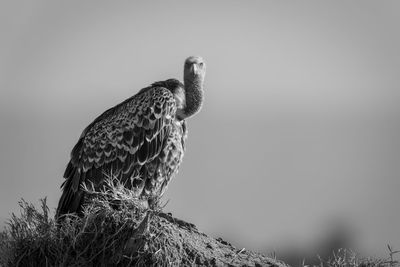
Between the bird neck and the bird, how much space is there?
0.23 metres

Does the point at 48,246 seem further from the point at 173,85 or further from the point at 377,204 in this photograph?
the point at 377,204

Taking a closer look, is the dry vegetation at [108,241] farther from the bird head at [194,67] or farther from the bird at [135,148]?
the bird head at [194,67]

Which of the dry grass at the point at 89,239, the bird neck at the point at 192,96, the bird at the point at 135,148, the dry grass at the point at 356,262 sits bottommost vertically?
the dry grass at the point at 89,239

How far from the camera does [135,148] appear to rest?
56.5ft

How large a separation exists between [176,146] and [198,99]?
0.92 meters

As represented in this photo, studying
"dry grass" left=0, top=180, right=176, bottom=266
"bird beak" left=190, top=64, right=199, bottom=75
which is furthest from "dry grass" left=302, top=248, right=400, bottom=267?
"bird beak" left=190, top=64, right=199, bottom=75

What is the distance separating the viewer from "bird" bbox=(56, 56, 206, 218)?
17094 mm

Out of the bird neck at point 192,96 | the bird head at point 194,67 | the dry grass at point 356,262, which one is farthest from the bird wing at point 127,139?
the dry grass at point 356,262

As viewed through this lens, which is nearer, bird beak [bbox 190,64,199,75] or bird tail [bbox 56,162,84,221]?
bird tail [bbox 56,162,84,221]

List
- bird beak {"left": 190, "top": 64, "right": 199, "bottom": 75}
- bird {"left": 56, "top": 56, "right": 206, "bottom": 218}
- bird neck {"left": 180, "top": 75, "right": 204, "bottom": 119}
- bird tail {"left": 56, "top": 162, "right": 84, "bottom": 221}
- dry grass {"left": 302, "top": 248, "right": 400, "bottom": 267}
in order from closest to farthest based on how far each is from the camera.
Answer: dry grass {"left": 302, "top": 248, "right": 400, "bottom": 267} < bird tail {"left": 56, "top": 162, "right": 84, "bottom": 221} < bird {"left": 56, "top": 56, "right": 206, "bottom": 218} < bird neck {"left": 180, "top": 75, "right": 204, "bottom": 119} < bird beak {"left": 190, "top": 64, "right": 199, "bottom": 75}

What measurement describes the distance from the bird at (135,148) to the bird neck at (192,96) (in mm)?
227

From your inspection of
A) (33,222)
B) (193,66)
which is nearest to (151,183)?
(193,66)

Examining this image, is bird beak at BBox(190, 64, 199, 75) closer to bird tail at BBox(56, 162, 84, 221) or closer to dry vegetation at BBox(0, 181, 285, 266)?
bird tail at BBox(56, 162, 84, 221)

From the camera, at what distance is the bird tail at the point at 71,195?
16.6m
